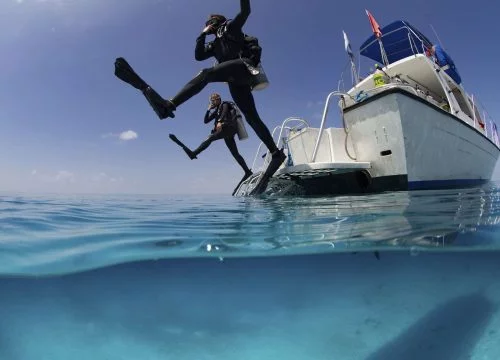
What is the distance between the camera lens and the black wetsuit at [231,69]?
357 centimetres

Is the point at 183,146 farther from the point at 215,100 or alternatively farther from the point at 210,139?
the point at 215,100

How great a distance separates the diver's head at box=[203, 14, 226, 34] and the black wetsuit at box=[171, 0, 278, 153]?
105 millimetres

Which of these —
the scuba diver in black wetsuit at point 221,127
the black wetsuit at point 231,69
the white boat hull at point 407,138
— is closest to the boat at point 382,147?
the white boat hull at point 407,138

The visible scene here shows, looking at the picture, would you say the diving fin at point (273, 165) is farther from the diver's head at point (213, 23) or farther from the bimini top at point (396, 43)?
the bimini top at point (396, 43)

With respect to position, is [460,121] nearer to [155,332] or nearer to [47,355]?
[155,332]

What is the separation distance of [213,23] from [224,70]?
768mm

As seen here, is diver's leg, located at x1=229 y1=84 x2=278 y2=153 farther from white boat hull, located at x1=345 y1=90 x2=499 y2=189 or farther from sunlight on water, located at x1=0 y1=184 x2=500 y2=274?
white boat hull, located at x1=345 y1=90 x2=499 y2=189

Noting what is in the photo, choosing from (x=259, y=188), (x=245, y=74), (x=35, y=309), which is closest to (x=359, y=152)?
(x=259, y=188)

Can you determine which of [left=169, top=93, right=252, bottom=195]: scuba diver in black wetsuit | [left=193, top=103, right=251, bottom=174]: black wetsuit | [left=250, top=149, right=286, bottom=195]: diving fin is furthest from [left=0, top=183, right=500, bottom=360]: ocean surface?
[left=193, top=103, right=251, bottom=174]: black wetsuit

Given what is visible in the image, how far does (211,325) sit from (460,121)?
26.0ft

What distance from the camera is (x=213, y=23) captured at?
157 inches

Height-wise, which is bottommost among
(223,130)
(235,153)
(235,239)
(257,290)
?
(257,290)

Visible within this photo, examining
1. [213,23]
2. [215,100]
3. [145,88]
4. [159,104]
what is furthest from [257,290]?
[215,100]

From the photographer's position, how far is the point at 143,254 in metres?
2.43
